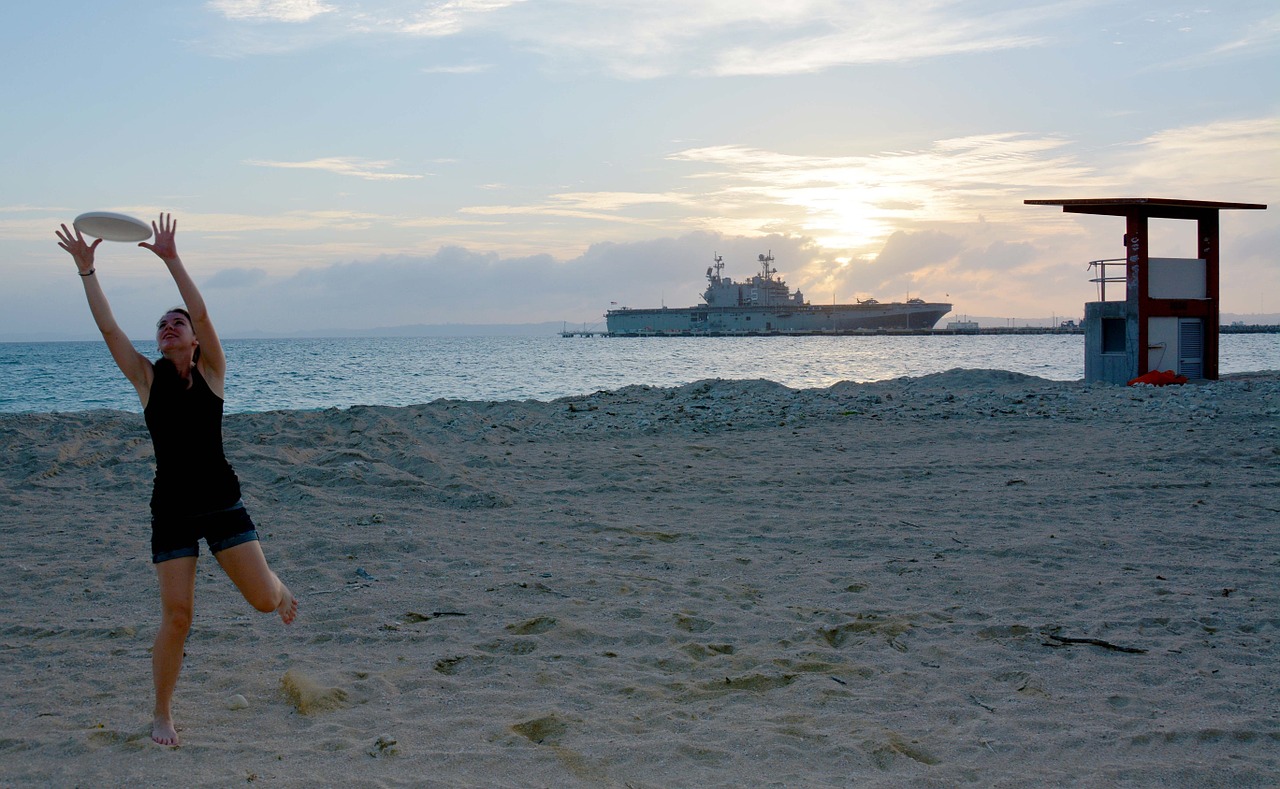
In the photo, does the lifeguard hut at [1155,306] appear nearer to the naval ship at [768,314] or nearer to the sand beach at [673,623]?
the sand beach at [673,623]

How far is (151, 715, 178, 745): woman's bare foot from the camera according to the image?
3527 mm

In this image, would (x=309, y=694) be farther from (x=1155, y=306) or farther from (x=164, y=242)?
(x=1155, y=306)

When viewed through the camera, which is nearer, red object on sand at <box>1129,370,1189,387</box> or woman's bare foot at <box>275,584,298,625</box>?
woman's bare foot at <box>275,584,298,625</box>

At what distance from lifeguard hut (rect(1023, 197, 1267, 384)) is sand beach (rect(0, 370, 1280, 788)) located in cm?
994

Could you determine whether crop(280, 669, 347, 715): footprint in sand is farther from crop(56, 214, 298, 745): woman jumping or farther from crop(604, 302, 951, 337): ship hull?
crop(604, 302, 951, 337): ship hull

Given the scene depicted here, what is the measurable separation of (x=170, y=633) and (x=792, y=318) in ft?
400

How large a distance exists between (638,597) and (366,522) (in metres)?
3.10

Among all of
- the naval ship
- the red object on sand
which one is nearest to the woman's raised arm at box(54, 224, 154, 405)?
the red object on sand

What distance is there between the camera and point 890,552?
664 cm

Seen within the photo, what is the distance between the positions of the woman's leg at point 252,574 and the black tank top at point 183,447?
0.19 metres

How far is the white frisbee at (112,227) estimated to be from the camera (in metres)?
3.53

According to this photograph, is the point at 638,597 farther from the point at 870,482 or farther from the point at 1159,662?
the point at 870,482

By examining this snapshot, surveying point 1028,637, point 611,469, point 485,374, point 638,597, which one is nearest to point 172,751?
point 638,597

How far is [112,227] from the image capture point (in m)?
3.61
